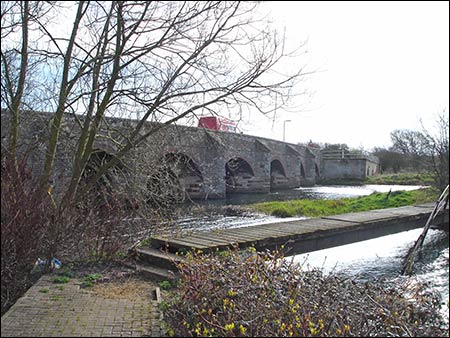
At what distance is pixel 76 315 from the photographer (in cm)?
340

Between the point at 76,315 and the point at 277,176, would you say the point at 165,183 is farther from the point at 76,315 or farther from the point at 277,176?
the point at 277,176

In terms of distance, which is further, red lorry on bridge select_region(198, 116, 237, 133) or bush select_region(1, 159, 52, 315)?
red lorry on bridge select_region(198, 116, 237, 133)

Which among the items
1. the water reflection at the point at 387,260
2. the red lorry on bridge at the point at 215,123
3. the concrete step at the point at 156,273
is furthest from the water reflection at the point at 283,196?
the concrete step at the point at 156,273

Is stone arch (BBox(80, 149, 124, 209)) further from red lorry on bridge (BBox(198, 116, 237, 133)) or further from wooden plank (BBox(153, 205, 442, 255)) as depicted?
red lorry on bridge (BBox(198, 116, 237, 133))

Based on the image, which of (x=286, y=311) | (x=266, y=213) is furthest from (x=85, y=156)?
(x=266, y=213)

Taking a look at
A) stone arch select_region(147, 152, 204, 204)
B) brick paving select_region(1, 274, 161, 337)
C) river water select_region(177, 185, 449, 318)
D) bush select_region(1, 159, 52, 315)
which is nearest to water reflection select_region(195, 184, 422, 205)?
river water select_region(177, 185, 449, 318)

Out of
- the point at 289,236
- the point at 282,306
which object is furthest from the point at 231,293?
the point at 289,236

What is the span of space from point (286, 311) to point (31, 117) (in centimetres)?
426

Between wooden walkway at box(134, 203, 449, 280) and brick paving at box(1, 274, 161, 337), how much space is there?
1151mm

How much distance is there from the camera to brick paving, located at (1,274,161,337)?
306cm

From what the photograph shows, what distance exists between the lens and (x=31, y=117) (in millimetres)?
5551

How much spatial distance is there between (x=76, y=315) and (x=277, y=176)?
31812 mm

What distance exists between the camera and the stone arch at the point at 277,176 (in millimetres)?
34156

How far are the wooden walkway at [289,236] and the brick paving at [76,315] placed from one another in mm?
1151
